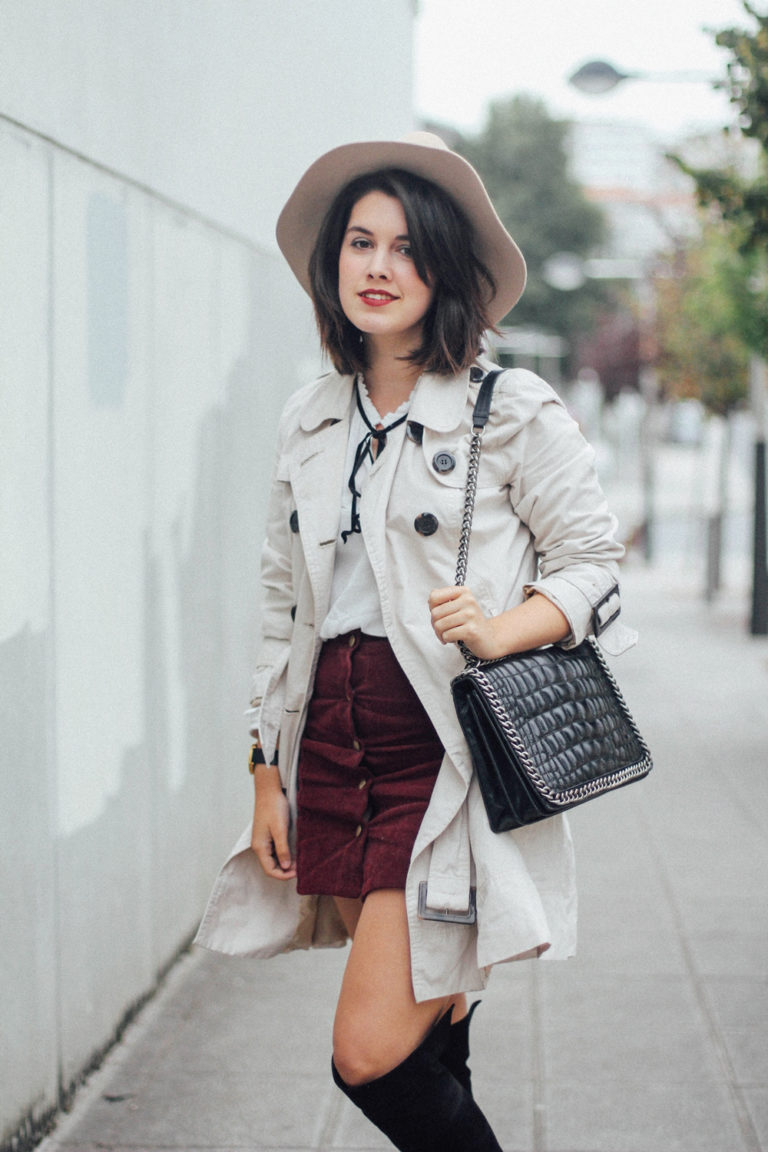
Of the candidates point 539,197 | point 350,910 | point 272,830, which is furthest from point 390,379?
point 539,197

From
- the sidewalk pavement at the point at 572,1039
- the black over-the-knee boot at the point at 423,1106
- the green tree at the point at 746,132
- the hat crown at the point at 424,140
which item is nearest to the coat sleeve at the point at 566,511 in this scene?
the hat crown at the point at 424,140

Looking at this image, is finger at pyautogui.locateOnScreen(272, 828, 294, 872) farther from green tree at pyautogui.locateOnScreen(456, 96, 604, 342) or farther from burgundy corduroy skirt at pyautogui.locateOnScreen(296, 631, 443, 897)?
green tree at pyautogui.locateOnScreen(456, 96, 604, 342)

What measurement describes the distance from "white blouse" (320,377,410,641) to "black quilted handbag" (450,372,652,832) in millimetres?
176

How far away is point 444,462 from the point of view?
7.98 ft

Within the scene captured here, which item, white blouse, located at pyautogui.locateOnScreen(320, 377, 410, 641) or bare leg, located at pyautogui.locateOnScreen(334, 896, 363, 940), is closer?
white blouse, located at pyautogui.locateOnScreen(320, 377, 410, 641)

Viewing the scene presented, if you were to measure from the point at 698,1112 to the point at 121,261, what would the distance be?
246 centimetres

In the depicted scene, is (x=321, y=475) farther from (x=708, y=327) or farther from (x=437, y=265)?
(x=708, y=327)

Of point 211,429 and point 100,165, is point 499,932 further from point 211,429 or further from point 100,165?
point 211,429

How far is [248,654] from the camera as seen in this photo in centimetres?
514

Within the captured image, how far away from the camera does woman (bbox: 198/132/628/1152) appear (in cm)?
236

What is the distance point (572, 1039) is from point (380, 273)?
2293 millimetres

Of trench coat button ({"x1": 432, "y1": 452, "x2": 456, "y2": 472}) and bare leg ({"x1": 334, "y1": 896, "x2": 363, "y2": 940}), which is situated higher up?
trench coat button ({"x1": 432, "y1": 452, "x2": 456, "y2": 472})

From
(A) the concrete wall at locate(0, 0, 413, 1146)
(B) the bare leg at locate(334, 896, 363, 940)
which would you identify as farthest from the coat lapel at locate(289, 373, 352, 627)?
(A) the concrete wall at locate(0, 0, 413, 1146)

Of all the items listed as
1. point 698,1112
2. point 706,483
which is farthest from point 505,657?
point 706,483
